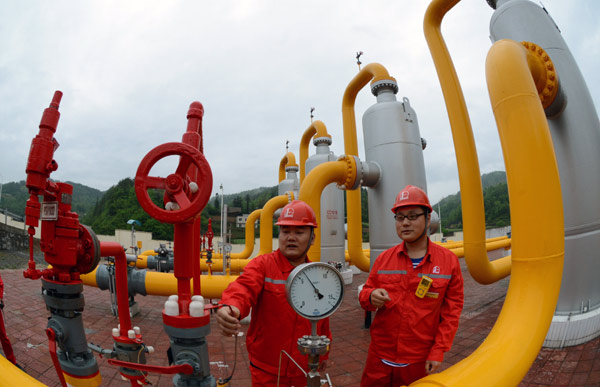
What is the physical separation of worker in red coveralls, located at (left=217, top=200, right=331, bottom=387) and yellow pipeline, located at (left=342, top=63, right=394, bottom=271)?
404 centimetres

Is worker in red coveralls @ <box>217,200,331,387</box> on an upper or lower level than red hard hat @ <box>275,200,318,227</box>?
lower

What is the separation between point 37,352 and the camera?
3744 millimetres

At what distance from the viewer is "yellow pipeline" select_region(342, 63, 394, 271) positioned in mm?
5815

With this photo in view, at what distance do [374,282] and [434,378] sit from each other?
704 mm

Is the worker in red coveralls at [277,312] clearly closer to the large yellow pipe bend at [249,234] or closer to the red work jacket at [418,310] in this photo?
the red work jacket at [418,310]

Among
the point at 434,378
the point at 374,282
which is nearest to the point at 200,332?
the point at 374,282

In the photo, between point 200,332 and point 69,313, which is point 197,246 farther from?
point 69,313

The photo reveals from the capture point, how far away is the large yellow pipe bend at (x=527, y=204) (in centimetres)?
228

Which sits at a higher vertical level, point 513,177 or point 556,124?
point 556,124

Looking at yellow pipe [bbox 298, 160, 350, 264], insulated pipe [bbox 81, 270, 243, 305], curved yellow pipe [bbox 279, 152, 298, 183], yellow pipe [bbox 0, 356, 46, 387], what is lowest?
insulated pipe [bbox 81, 270, 243, 305]

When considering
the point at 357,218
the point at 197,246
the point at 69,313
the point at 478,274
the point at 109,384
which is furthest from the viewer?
the point at 357,218

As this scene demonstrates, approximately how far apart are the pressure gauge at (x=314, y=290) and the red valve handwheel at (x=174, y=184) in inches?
29.5

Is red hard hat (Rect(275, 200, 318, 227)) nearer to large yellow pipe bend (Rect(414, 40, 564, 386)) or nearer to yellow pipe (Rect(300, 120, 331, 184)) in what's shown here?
large yellow pipe bend (Rect(414, 40, 564, 386))

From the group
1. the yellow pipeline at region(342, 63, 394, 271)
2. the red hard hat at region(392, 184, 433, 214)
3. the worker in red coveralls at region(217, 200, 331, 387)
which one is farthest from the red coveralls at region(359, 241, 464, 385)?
the yellow pipeline at region(342, 63, 394, 271)
